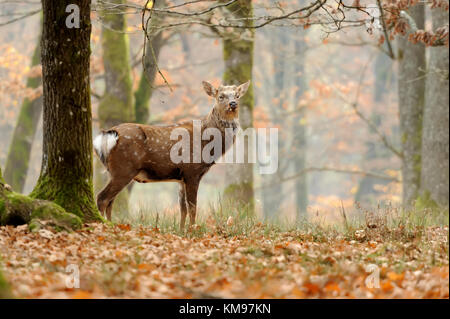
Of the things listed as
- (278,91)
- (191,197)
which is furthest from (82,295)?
(278,91)

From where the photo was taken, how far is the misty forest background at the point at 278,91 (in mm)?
12500

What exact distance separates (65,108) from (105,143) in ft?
4.12

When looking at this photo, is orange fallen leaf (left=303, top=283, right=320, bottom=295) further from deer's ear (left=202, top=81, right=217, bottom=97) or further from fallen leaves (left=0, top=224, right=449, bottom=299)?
deer's ear (left=202, top=81, right=217, bottom=97)

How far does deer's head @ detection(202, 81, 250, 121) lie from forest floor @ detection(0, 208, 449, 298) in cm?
259

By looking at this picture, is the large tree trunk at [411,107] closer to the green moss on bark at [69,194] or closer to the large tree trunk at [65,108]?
the green moss on bark at [69,194]

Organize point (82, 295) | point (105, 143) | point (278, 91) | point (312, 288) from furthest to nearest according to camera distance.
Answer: point (278, 91) < point (105, 143) < point (312, 288) < point (82, 295)

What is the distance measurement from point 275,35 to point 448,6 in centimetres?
1902

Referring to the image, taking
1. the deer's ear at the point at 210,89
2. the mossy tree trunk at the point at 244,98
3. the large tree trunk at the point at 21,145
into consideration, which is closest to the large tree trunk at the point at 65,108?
the deer's ear at the point at 210,89

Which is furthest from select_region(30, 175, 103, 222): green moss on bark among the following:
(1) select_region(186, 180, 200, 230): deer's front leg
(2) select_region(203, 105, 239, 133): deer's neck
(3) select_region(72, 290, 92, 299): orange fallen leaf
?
(3) select_region(72, 290, 92, 299): orange fallen leaf

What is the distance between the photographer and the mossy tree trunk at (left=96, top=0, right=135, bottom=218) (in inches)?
577

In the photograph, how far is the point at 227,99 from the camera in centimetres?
990

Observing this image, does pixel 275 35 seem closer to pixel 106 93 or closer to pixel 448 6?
pixel 106 93

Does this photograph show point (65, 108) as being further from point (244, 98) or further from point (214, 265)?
point (244, 98)

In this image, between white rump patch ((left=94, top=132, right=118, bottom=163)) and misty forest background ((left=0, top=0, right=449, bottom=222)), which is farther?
misty forest background ((left=0, top=0, right=449, bottom=222))
